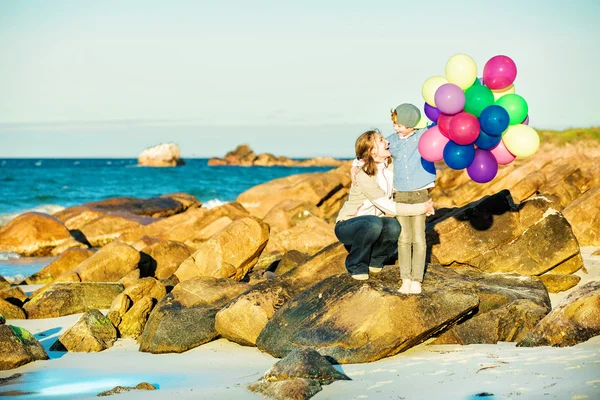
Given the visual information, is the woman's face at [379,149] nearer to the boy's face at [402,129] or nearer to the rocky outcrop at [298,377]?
Answer: the boy's face at [402,129]

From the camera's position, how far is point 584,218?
1287 cm

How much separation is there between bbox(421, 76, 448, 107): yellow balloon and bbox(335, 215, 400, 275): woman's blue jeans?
1.29 meters

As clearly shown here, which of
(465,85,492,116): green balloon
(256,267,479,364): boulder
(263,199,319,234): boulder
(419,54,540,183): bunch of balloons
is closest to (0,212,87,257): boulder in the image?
(263,199,319,234): boulder

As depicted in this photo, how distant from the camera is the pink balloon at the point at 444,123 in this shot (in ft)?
23.7

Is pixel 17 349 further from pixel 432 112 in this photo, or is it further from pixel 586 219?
pixel 586 219

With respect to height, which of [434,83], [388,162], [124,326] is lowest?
[124,326]

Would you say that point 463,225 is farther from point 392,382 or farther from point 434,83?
point 392,382

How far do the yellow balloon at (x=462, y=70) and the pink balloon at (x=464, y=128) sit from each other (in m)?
0.34

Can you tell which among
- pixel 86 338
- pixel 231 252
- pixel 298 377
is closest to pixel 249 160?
pixel 231 252

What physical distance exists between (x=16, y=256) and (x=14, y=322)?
35.2 ft

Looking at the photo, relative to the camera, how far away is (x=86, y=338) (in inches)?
355

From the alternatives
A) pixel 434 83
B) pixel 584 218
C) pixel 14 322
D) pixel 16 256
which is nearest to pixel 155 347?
pixel 14 322

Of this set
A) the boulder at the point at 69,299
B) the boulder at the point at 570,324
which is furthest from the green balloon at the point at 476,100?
the boulder at the point at 69,299

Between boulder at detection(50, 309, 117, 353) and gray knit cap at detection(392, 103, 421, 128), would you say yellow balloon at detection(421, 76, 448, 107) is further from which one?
boulder at detection(50, 309, 117, 353)
